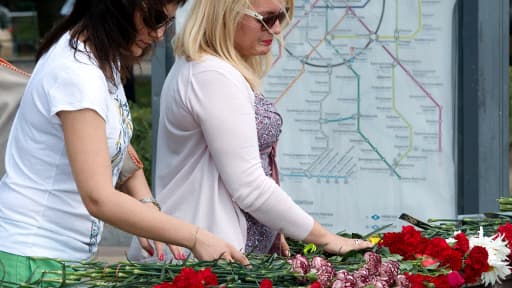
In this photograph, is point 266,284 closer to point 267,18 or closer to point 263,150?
point 263,150

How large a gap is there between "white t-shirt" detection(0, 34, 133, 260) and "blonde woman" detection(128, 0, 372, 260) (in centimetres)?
53

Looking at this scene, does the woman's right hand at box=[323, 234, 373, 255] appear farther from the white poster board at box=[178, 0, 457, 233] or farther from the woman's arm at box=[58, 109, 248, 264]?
the white poster board at box=[178, 0, 457, 233]

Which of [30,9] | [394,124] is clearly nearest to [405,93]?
[394,124]

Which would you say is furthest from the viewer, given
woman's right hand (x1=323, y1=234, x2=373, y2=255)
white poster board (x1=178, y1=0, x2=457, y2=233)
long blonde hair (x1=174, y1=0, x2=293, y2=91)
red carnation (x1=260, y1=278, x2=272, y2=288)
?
white poster board (x1=178, y1=0, x2=457, y2=233)

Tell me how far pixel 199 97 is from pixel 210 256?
667 millimetres

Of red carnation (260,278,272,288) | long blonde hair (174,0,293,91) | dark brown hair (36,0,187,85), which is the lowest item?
red carnation (260,278,272,288)

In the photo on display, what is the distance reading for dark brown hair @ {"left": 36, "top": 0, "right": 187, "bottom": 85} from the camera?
262 centimetres

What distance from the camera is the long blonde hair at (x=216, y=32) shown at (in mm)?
3256

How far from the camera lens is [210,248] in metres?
2.63

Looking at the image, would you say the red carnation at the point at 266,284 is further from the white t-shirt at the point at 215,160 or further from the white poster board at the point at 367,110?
the white poster board at the point at 367,110

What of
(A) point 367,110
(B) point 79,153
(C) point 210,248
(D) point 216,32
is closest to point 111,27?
(B) point 79,153

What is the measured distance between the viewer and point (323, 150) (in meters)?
4.74

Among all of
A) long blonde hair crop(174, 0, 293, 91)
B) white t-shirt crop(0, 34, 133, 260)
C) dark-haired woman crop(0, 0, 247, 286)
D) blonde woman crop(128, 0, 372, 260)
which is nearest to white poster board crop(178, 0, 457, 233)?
blonde woman crop(128, 0, 372, 260)

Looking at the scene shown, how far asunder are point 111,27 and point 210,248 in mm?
566
